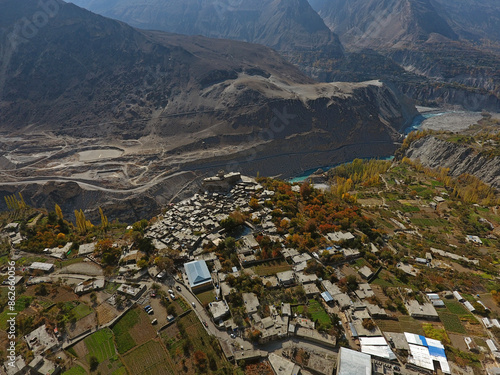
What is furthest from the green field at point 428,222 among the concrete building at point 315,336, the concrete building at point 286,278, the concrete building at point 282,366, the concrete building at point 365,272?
the concrete building at point 282,366

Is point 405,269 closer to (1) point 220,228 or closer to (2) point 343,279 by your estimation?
(2) point 343,279

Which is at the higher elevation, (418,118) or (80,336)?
(418,118)

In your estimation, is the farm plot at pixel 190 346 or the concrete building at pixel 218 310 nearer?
the farm plot at pixel 190 346

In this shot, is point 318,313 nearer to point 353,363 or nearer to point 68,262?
point 353,363

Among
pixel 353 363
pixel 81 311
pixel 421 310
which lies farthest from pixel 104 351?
Result: pixel 421 310

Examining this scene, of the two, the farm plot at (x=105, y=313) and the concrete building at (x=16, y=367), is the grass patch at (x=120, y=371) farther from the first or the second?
the concrete building at (x=16, y=367)

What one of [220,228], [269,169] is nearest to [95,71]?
[269,169]
